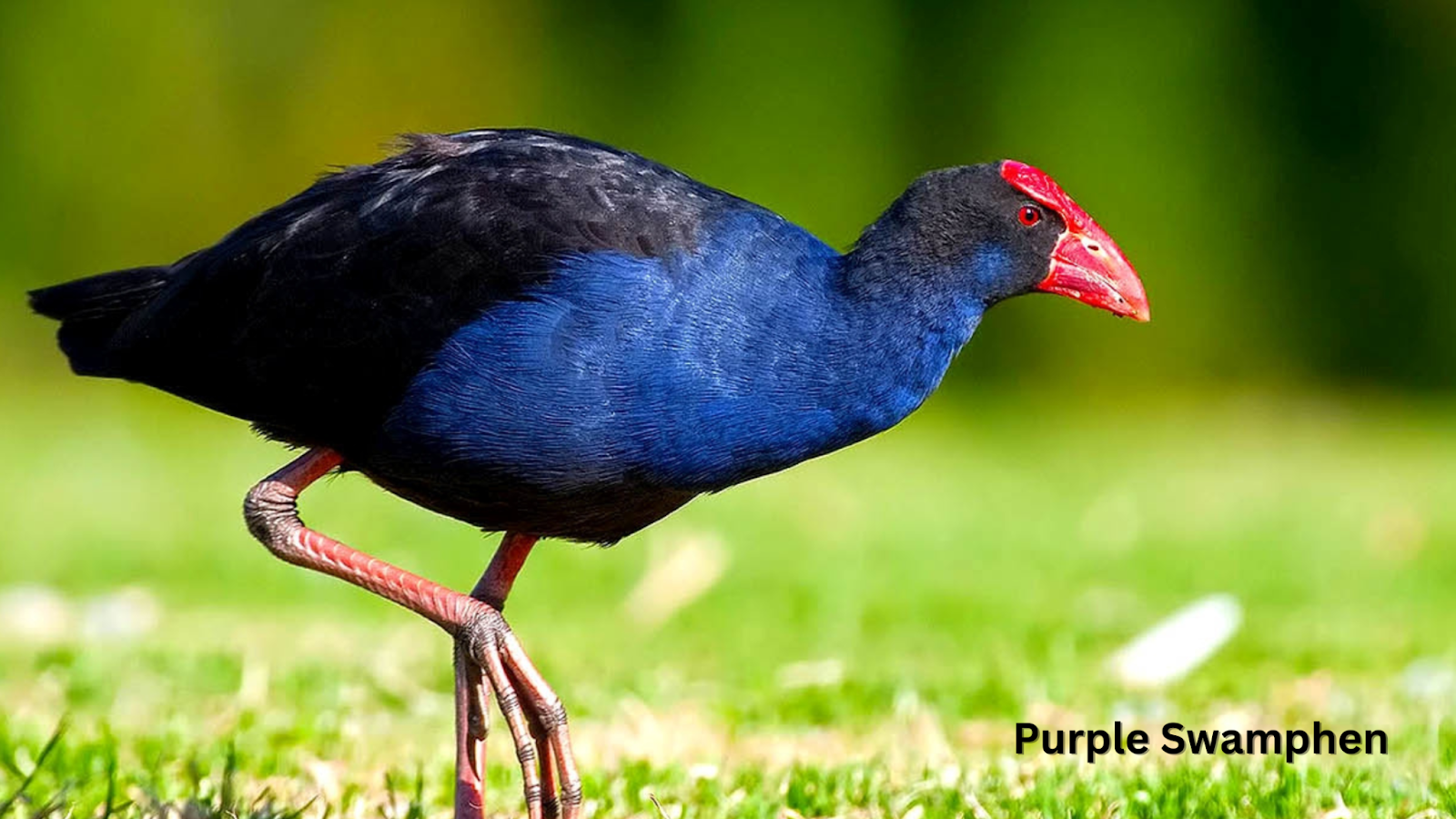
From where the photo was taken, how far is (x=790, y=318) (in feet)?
11.2

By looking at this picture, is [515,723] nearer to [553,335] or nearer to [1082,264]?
[553,335]

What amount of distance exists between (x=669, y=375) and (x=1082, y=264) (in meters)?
0.85

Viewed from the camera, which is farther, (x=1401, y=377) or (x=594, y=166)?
(x=1401, y=377)

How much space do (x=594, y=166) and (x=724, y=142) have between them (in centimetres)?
941

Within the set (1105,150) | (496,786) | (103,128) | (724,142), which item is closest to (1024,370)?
(1105,150)

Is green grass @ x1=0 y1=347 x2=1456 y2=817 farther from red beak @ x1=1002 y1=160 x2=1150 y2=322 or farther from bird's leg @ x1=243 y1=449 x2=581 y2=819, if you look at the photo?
red beak @ x1=1002 y1=160 x2=1150 y2=322

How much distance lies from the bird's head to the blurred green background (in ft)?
7.55

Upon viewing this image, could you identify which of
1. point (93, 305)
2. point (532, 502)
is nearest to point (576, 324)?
point (532, 502)

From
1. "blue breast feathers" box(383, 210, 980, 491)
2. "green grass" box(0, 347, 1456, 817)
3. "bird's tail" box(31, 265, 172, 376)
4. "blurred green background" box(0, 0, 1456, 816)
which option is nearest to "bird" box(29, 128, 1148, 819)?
"blue breast feathers" box(383, 210, 980, 491)

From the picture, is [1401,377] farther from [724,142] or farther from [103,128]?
[103,128]

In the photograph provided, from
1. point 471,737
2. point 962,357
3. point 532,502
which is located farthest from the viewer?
point 962,357

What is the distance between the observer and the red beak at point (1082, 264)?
3.70m

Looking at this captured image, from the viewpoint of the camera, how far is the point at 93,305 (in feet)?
13.1

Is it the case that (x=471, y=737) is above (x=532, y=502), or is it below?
below
